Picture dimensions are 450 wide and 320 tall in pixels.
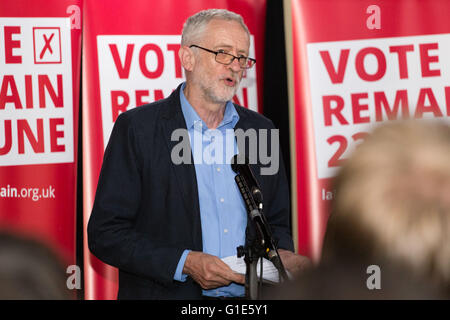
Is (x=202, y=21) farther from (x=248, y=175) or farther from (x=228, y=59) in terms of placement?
(x=248, y=175)

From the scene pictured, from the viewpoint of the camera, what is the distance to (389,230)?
939 millimetres

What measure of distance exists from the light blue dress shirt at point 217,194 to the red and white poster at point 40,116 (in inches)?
67.4

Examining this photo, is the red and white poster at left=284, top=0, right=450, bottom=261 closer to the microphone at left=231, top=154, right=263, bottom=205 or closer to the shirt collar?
the shirt collar

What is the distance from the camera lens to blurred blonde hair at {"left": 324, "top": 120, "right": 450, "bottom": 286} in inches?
36.9

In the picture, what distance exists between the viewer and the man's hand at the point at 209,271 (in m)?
2.42

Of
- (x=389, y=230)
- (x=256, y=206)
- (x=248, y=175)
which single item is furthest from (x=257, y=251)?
(x=389, y=230)

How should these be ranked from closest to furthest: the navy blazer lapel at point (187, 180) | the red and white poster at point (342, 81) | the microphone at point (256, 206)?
the microphone at point (256, 206)
the navy blazer lapel at point (187, 180)
the red and white poster at point (342, 81)

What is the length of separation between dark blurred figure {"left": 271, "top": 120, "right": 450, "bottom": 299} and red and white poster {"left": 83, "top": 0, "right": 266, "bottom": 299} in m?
3.49

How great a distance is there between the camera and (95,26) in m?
4.34

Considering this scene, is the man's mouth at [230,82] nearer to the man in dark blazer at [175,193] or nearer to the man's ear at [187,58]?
the man in dark blazer at [175,193]

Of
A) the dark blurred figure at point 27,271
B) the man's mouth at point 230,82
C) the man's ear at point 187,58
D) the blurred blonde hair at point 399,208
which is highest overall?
the man's ear at point 187,58

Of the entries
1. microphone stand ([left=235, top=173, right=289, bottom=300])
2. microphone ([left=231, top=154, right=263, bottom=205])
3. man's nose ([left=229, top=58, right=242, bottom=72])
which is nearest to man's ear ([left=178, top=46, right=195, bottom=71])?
man's nose ([left=229, top=58, right=242, bottom=72])

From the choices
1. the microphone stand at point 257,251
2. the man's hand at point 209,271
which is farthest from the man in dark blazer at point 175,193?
the microphone stand at point 257,251

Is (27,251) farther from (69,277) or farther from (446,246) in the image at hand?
(69,277)
